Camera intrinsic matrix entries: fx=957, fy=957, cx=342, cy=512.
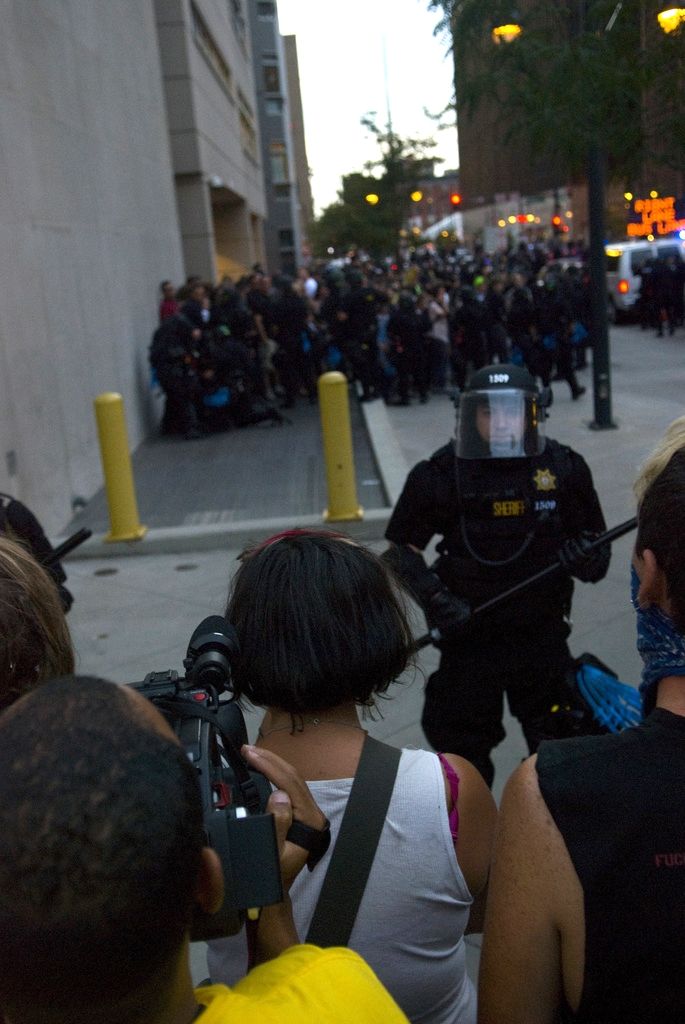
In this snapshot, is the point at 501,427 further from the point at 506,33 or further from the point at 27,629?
the point at 506,33

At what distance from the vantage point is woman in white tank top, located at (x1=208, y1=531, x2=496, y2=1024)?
5.53 ft

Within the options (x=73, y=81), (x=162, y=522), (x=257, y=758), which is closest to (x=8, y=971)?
(x=257, y=758)

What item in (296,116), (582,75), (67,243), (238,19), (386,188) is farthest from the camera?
(296,116)

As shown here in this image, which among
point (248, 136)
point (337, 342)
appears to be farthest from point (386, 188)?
point (337, 342)

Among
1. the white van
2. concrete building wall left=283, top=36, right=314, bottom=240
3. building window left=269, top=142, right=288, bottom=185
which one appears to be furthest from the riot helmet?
concrete building wall left=283, top=36, right=314, bottom=240

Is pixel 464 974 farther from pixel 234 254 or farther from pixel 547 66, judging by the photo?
pixel 234 254

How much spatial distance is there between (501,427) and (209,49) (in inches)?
1000

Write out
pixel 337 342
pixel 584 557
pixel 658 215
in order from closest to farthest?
1. pixel 584 557
2. pixel 337 342
3. pixel 658 215

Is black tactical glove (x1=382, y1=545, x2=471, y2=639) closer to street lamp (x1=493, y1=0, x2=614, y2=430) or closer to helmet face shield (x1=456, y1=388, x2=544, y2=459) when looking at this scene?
helmet face shield (x1=456, y1=388, x2=544, y2=459)

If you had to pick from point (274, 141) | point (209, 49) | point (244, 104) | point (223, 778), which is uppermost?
point (274, 141)

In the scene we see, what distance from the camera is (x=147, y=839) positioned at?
0.99 m

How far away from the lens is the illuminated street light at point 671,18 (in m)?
5.36

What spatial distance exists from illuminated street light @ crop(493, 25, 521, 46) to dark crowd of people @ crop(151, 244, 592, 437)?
6021 millimetres

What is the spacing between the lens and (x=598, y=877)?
1.35 meters
